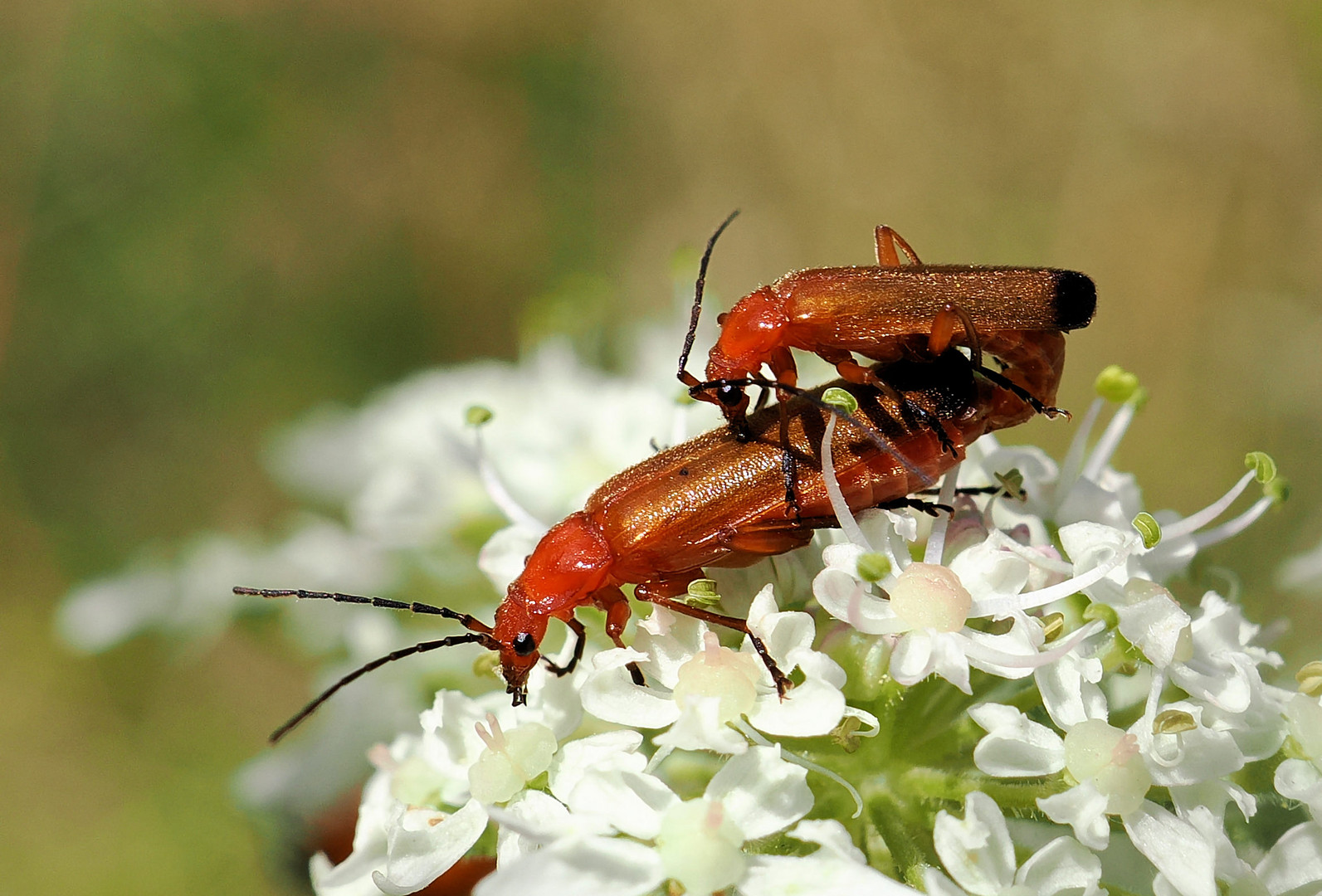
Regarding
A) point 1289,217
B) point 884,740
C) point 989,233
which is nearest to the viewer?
point 884,740

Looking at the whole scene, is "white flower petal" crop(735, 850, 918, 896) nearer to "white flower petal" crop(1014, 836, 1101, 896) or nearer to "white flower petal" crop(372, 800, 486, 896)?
"white flower petal" crop(1014, 836, 1101, 896)

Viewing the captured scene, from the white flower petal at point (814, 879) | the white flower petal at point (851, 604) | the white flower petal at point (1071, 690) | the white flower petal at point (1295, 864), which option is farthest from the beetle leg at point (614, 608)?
the white flower petal at point (1295, 864)

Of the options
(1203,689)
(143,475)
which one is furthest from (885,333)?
(143,475)

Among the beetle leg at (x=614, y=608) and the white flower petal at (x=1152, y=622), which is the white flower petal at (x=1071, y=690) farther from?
the beetle leg at (x=614, y=608)

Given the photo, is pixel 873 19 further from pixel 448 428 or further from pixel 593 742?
pixel 593 742

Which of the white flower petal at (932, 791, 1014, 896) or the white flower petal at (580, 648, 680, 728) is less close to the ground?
the white flower petal at (580, 648, 680, 728)

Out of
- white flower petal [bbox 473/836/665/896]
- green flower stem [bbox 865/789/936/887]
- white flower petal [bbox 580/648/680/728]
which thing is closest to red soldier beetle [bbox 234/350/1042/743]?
white flower petal [bbox 580/648/680/728]
